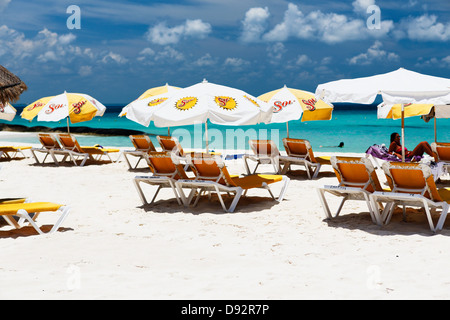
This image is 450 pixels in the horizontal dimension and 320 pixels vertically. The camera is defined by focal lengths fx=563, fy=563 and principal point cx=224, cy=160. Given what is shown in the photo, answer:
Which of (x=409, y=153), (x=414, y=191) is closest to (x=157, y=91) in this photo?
(x=409, y=153)

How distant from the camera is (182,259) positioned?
16.8 ft

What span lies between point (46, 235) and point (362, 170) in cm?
358

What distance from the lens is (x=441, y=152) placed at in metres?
9.61

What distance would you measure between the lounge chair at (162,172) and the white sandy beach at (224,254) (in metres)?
0.29

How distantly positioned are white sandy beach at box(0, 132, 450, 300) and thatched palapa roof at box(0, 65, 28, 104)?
5.50ft

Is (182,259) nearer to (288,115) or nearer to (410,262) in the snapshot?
(410,262)

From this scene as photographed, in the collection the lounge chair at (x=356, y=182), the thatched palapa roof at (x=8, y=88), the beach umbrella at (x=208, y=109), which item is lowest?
the lounge chair at (x=356, y=182)

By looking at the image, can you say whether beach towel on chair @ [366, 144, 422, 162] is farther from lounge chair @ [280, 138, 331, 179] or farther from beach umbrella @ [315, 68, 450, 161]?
beach umbrella @ [315, 68, 450, 161]

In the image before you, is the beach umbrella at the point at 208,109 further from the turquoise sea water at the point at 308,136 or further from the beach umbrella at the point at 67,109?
the turquoise sea water at the point at 308,136

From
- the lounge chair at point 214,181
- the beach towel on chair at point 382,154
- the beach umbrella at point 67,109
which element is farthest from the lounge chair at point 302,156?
the beach umbrella at point 67,109

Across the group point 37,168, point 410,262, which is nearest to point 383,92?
point 410,262

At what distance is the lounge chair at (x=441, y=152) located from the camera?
376 inches

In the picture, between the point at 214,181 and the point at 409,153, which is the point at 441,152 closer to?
the point at 409,153

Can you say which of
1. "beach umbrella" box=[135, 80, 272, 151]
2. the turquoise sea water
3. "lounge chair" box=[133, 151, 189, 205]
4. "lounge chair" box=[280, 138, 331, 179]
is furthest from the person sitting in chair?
the turquoise sea water
